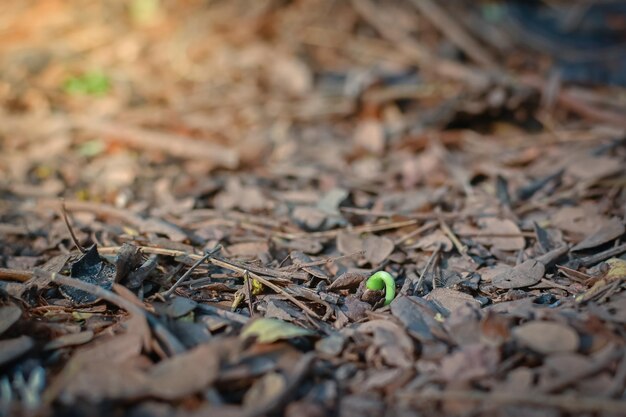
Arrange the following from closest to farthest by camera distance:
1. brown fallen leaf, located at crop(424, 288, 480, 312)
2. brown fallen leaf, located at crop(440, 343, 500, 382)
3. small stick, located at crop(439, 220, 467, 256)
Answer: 1. brown fallen leaf, located at crop(440, 343, 500, 382)
2. brown fallen leaf, located at crop(424, 288, 480, 312)
3. small stick, located at crop(439, 220, 467, 256)

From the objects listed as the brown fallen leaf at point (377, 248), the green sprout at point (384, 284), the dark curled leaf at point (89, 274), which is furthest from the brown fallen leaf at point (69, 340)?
the brown fallen leaf at point (377, 248)

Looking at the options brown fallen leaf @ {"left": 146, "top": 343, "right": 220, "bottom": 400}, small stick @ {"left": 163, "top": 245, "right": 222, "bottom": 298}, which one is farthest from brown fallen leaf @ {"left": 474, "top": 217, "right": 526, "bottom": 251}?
brown fallen leaf @ {"left": 146, "top": 343, "right": 220, "bottom": 400}

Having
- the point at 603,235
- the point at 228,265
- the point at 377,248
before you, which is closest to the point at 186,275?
the point at 228,265

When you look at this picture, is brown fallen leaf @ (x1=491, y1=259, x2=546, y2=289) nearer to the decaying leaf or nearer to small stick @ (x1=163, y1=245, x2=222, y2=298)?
the decaying leaf

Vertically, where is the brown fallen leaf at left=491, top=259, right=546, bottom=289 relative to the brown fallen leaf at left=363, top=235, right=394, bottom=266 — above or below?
below

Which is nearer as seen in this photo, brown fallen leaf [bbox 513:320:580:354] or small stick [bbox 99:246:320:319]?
brown fallen leaf [bbox 513:320:580:354]

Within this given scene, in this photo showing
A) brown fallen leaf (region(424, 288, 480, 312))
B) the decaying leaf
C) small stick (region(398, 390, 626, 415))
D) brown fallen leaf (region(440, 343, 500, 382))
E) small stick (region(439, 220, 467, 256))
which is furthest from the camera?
small stick (region(439, 220, 467, 256))

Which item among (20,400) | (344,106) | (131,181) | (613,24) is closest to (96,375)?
(20,400)
